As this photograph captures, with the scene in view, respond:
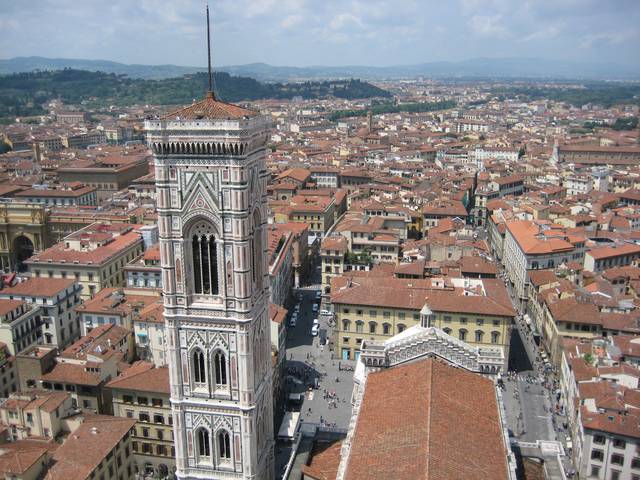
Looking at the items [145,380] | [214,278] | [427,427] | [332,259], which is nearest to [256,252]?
[214,278]

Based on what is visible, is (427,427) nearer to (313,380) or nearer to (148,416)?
(148,416)

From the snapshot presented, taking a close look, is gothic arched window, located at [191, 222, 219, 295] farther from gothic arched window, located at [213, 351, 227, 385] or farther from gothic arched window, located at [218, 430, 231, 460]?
gothic arched window, located at [218, 430, 231, 460]

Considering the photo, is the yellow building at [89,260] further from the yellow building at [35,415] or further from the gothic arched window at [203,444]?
the gothic arched window at [203,444]

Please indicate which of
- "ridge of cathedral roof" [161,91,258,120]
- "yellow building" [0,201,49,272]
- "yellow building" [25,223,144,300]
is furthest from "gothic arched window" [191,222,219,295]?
"yellow building" [0,201,49,272]

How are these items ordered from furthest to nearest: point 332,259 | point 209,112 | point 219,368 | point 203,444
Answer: point 332,259, point 203,444, point 219,368, point 209,112

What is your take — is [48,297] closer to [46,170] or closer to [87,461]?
[87,461]

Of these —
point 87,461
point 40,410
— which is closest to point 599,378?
point 87,461
